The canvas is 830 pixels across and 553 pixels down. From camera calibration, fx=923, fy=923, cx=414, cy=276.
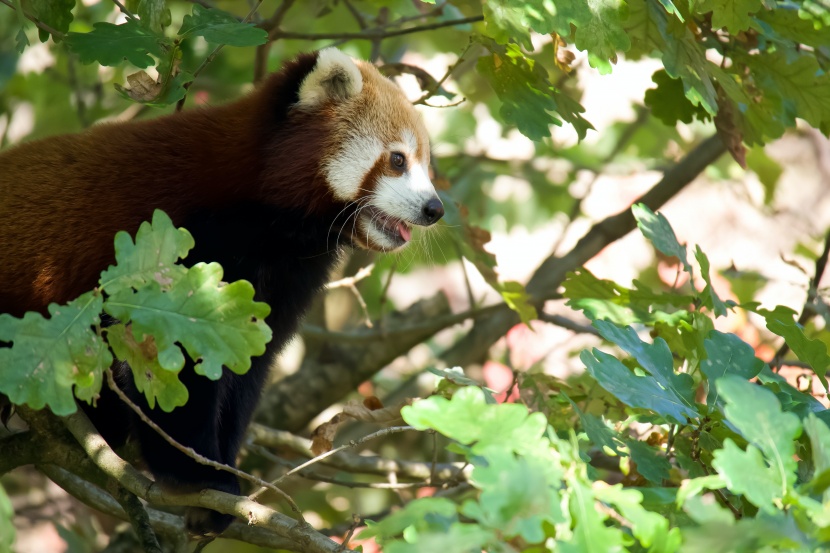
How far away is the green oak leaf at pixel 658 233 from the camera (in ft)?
8.66

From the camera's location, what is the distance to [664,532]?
1357 millimetres

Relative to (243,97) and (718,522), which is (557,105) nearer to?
(243,97)

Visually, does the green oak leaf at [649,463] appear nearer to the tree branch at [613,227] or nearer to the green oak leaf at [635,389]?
the green oak leaf at [635,389]

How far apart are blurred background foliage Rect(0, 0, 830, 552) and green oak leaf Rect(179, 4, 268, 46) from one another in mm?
16

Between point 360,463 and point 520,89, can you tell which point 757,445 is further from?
point 360,463

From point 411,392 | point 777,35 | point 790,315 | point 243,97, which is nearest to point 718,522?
point 790,315

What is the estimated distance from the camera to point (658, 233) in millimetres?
2658

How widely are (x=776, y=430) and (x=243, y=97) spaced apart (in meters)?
2.07

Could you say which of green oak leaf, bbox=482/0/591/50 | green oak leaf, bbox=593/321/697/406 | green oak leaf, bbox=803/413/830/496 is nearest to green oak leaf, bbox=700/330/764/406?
green oak leaf, bbox=593/321/697/406

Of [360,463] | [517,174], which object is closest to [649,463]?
[360,463]

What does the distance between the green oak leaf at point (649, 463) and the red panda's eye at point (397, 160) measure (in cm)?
137

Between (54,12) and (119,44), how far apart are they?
12.6 inches

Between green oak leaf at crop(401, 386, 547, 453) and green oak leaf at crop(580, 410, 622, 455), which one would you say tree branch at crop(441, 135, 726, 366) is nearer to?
green oak leaf at crop(580, 410, 622, 455)

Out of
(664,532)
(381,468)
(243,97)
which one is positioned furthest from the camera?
(381,468)
